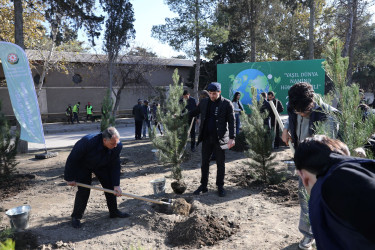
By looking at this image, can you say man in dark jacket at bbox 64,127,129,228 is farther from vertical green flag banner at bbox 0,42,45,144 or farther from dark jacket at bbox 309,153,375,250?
vertical green flag banner at bbox 0,42,45,144

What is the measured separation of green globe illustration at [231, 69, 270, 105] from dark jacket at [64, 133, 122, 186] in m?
9.17

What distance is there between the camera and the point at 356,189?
3.34 feet

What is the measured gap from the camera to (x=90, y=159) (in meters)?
3.92

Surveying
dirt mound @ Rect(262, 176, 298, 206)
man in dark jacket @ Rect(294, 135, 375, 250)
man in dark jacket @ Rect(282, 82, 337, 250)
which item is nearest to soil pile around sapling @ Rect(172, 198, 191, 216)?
dirt mound @ Rect(262, 176, 298, 206)

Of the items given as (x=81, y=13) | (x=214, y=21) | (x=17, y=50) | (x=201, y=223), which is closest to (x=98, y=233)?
(x=201, y=223)

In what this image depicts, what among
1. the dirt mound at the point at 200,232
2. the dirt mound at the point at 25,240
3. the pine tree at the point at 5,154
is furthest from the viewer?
the pine tree at the point at 5,154

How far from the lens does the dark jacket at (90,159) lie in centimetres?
382

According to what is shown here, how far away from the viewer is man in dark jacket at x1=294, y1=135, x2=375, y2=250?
3.31ft

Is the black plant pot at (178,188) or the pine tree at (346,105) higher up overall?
the pine tree at (346,105)

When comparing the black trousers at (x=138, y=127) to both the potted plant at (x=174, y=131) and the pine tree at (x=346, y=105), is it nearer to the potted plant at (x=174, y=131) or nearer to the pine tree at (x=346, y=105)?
the potted plant at (x=174, y=131)

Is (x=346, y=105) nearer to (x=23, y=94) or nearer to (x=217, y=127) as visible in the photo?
(x=217, y=127)

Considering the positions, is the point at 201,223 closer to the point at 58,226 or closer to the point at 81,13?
the point at 58,226

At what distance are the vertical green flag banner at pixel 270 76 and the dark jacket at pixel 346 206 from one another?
1095cm

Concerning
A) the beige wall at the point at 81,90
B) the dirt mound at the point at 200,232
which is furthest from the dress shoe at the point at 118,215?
the beige wall at the point at 81,90
